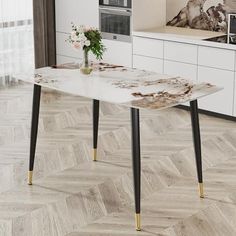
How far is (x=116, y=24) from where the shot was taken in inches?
257

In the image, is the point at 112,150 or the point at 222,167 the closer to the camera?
the point at 222,167

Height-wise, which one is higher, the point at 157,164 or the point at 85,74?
the point at 85,74

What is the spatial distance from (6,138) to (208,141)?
1.78 m

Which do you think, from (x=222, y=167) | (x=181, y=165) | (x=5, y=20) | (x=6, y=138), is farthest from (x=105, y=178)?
(x=5, y=20)

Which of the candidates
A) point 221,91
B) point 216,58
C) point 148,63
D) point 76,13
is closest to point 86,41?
point 216,58

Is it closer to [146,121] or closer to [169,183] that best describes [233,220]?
[169,183]

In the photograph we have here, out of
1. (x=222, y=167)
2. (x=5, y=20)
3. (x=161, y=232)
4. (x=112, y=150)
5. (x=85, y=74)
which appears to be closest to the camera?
(x=161, y=232)

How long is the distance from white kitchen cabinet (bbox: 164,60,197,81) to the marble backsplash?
0.69 m

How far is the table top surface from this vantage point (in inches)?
147

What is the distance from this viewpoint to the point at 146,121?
5.90 meters

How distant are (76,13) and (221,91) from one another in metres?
2.08

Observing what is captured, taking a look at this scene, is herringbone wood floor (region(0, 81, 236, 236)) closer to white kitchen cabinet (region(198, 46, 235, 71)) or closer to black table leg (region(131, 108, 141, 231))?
black table leg (region(131, 108, 141, 231))

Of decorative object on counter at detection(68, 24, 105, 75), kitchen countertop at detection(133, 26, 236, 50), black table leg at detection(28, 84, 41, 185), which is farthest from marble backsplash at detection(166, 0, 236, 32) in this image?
black table leg at detection(28, 84, 41, 185)

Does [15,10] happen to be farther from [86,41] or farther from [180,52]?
[86,41]
